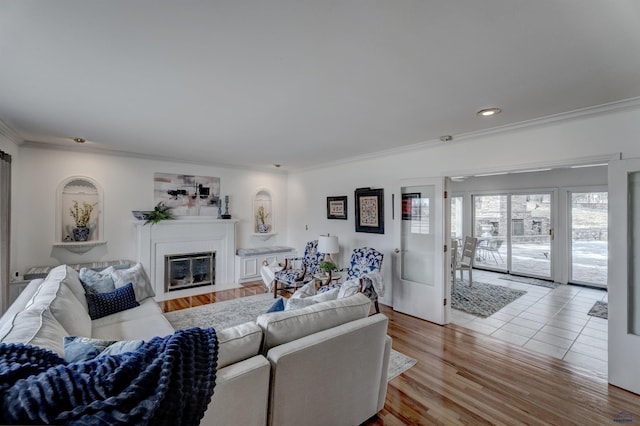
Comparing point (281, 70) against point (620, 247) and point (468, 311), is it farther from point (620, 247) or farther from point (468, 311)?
point (468, 311)

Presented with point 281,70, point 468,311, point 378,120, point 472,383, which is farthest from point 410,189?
point 281,70

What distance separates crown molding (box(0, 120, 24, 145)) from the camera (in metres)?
3.17

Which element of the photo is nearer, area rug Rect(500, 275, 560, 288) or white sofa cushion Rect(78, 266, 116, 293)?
white sofa cushion Rect(78, 266, 116, 293)

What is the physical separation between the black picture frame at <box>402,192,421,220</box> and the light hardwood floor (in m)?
1.70

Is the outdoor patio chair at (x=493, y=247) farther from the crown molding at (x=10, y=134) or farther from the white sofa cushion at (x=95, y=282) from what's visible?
the crown molding at (x=10, y=134)

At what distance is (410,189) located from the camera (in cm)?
417

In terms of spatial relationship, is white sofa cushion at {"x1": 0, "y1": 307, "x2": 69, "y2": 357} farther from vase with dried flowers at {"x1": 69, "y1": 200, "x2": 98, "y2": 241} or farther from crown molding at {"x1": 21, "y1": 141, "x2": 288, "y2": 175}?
crown molding at {"x1": 21, "y1": 141, "x2": 288, "y2": 175}

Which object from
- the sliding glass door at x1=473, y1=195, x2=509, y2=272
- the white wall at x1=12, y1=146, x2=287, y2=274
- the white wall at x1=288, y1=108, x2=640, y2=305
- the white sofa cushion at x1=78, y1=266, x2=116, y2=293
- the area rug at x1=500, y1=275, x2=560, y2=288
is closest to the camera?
the white wall at x1=288, y1=108, x2=640, y2=305

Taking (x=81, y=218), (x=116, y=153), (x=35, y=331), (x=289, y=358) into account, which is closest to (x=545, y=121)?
(x=289, y=358)

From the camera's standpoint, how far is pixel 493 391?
2.39 m

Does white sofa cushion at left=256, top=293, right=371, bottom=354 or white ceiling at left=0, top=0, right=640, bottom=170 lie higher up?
white ceiling at left=0, top=0, right=640, bottom=170

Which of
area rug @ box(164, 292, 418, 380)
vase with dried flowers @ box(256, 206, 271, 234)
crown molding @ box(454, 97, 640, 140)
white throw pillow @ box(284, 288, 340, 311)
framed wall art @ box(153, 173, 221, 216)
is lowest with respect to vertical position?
area rug @ box(164, 292, 418, 380)

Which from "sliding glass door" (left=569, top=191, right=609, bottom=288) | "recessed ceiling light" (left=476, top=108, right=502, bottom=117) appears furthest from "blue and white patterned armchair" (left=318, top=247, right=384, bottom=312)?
"sliding glass door" (left=569, top=191, right=609, bottom=288)

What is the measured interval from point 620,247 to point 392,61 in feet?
8.55
